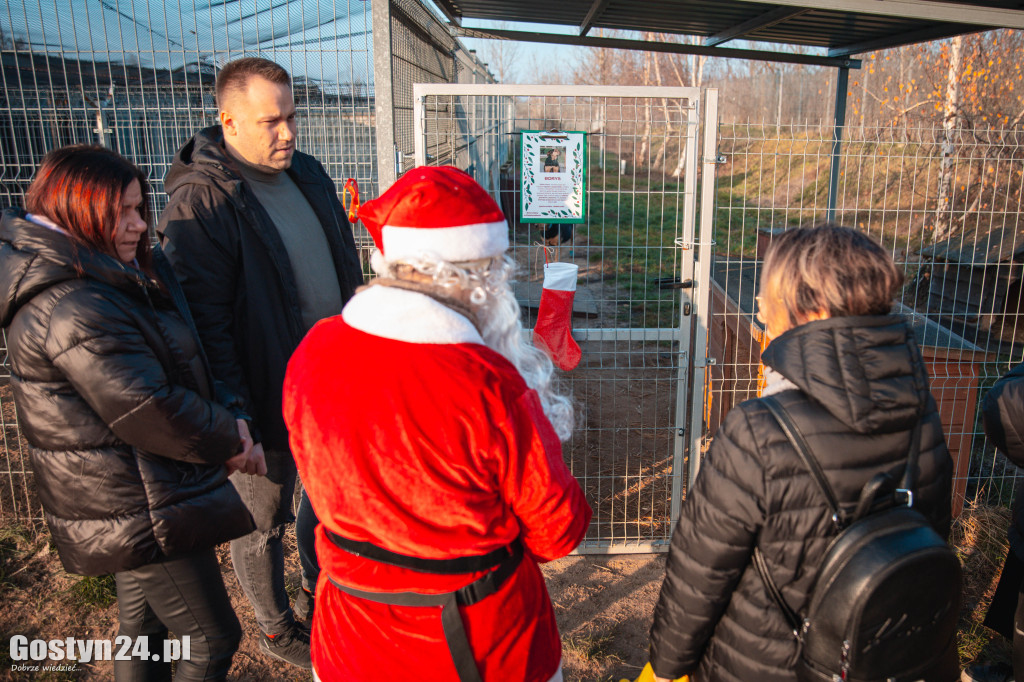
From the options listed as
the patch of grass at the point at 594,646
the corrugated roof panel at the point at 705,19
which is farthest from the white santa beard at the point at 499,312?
the corrugated roof panel at the point at 705,19

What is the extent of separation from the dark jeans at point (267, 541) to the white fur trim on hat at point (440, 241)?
155 centimetres

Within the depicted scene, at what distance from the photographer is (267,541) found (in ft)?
8.80

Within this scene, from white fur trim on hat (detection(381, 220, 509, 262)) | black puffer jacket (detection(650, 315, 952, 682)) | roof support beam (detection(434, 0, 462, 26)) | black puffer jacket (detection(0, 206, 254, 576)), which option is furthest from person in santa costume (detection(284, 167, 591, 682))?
roof support beam (detection(434, 0, 462, 26))

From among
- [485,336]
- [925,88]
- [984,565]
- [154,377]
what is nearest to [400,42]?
[154,377]

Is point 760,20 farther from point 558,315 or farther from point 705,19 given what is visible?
point 558,315


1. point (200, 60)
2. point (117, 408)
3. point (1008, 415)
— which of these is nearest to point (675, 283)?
point (1008, 415)

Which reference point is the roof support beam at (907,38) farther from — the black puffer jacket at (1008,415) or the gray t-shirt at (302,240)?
the gray t-shirt at (302,240)

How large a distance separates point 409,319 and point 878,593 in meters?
1.09

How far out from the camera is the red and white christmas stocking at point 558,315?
3051 mm

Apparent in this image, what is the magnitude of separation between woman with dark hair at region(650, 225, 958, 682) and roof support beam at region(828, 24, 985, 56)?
141 inches

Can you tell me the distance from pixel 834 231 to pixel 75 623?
3.56 metres

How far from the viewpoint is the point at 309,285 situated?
105 inches

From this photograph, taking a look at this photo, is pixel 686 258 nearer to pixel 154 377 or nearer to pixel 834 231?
pixel 834 231

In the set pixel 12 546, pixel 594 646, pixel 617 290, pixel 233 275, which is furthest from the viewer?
pixel 617 290
